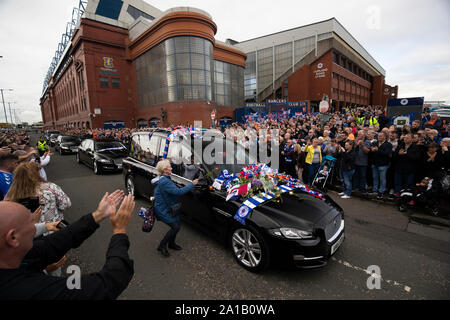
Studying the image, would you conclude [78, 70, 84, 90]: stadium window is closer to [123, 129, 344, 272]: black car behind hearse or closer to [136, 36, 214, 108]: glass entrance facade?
[136, 36, 214, 108]: glass entrance facade

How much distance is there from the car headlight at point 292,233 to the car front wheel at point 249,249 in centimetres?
26

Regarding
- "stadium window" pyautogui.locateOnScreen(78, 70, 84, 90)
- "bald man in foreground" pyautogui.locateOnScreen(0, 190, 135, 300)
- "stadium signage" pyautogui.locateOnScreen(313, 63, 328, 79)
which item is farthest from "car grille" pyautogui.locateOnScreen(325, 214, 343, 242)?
"stadium window" pyautogui.locateOnScreen(78, 70, 84, 90)

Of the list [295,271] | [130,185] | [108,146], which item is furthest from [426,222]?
[108,146]

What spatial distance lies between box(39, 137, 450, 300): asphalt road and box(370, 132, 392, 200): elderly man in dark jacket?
1.54 metres

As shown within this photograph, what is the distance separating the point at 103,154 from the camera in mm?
9875

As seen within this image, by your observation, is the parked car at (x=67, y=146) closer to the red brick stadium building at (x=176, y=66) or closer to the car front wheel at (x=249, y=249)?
the red brick stadium building at (x=176, y=66)

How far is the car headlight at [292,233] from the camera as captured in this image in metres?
2.78

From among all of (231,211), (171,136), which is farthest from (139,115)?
(231,211)

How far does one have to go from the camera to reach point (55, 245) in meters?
1.70

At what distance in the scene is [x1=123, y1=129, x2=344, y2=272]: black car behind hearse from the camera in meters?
2.80
